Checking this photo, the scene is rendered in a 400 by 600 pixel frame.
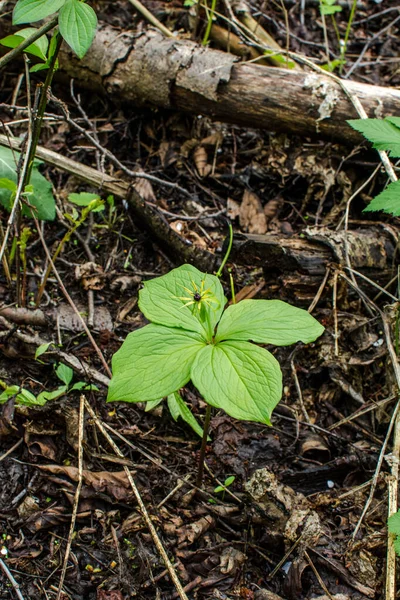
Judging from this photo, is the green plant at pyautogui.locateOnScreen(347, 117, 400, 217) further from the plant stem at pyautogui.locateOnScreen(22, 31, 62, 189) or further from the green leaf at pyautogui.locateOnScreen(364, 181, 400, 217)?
the plant stem at pyautogui.locateOnScreen(22, 31, 62, 189)

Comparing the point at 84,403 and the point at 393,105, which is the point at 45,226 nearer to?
the point at 84,403

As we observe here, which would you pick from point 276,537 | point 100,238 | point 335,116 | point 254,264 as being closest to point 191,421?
point 276,537

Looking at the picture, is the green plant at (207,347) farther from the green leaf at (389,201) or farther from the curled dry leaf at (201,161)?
the curled dry leaf at (201,161)

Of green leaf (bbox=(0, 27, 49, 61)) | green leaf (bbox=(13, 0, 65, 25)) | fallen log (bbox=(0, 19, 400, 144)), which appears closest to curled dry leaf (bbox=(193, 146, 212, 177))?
fallen log (bbox=(0, 19, 400, 144))

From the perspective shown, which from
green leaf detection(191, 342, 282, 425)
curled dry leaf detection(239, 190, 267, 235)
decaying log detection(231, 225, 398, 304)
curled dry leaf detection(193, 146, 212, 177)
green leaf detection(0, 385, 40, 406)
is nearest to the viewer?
green leaf detection(191, 342, 282, 425)

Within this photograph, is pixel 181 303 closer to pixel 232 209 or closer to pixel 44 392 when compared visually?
pixel 44 392

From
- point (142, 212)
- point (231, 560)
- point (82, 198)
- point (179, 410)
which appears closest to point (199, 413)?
point (179, 410)

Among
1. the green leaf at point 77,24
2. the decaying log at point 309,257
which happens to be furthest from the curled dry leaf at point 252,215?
the green leaf at point 77,24

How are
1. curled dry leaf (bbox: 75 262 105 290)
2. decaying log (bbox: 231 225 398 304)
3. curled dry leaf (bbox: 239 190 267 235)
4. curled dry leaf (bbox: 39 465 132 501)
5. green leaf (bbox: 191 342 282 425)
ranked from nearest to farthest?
green leaf (bbox: 191 342 282 425) → curled dry leaf (bbox: 39 465 132 501) → decaying log (bbox: 231 225 398 304) → curled dry leaf (bbox: 75 262 105 290) → curled dry leaf (bbox: 239 190 267 235)

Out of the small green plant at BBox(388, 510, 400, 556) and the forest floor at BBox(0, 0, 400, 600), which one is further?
the forest floor at BBox(0, 0, 400, 600)
